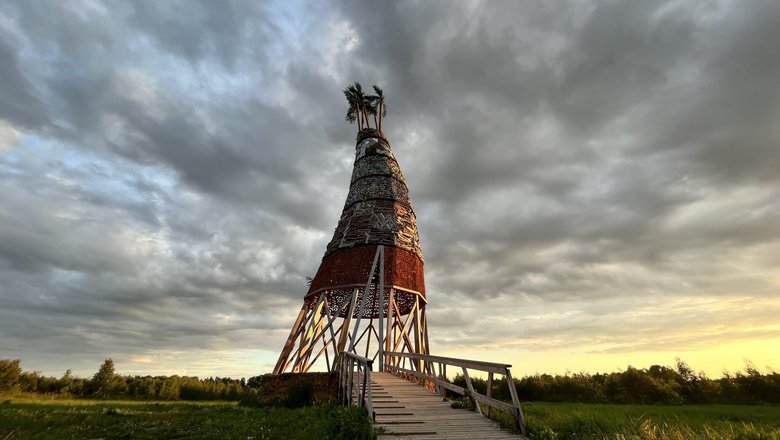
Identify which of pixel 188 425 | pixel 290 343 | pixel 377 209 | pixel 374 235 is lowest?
pixel 188 425

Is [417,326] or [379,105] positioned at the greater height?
[379,105]

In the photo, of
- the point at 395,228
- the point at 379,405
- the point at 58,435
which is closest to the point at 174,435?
the point at 58,435

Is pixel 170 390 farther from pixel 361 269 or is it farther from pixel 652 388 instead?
pixel 652 388

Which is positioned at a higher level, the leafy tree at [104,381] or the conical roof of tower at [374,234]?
the conical roof of tower at [374,234]

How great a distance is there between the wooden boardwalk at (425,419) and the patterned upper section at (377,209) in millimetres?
9963

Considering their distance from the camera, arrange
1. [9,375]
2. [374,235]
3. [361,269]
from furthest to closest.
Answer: [9,375]
[374,235]
[361,269]

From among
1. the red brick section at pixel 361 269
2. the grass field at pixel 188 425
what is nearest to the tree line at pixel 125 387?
the red brick section at pixel 361 269

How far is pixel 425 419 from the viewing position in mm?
8320

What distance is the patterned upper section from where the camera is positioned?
20719mm

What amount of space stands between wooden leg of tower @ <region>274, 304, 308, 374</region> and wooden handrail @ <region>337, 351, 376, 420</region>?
5715 mm

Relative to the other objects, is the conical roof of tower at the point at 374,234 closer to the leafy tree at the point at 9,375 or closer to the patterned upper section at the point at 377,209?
the patterned upper section at the point at 377,209

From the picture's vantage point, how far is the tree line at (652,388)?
1877 centimetres

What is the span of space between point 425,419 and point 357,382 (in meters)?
2.25

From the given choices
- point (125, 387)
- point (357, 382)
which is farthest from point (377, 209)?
point (125, 387)
